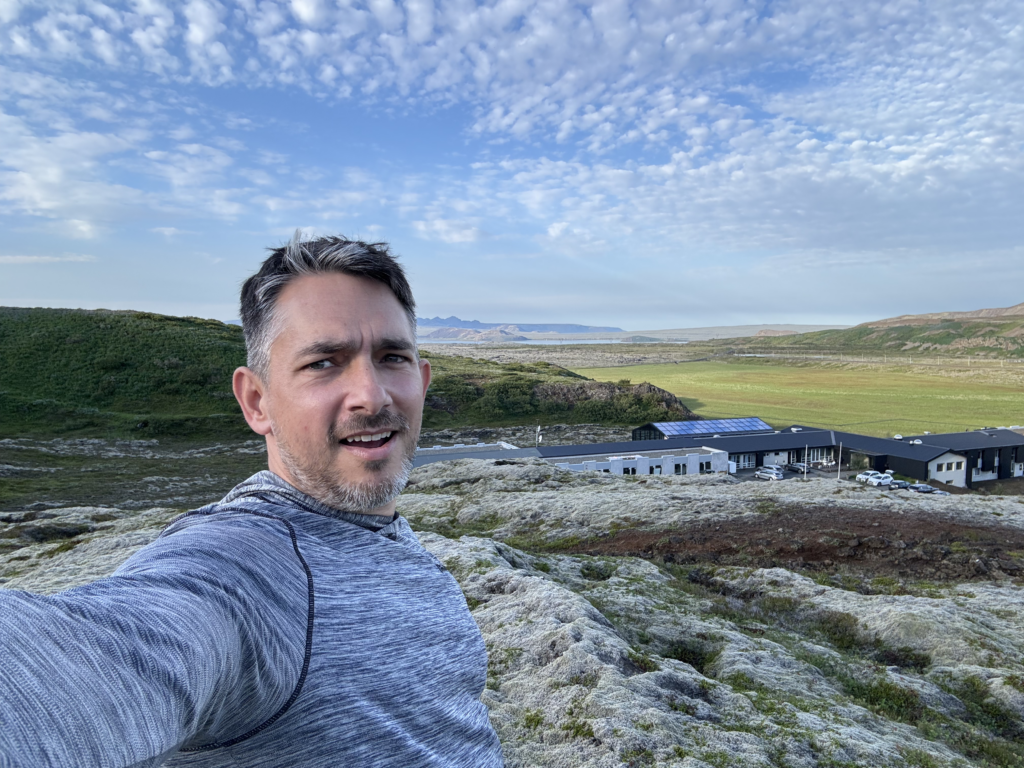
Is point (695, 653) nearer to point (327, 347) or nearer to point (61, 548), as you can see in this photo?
point (327, 347)

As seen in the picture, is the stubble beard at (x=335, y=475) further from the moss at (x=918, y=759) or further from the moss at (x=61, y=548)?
the moss at (x=61, y=548)

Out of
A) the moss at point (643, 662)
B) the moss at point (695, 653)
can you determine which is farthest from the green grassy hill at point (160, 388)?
the moss at point (643, 662)

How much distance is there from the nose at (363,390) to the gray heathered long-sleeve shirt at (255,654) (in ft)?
1.68

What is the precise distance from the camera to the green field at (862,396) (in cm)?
9325

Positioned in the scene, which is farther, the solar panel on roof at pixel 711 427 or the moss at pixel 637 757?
the solar panel on roof at pixel 711 427

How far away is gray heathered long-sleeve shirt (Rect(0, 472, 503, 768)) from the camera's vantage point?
1357 mm

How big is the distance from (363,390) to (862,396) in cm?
14290

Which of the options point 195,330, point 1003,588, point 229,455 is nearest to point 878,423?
point 1003,588

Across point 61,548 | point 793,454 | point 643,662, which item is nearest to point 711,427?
point 793,454

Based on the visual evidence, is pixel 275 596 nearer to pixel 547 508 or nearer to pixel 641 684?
pixel 641 684

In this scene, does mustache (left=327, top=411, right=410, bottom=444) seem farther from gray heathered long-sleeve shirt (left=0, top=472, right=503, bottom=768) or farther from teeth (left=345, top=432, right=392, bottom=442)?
gray heathered long-sleeve shirt (left=0, top=472, right=503, bottom=768)

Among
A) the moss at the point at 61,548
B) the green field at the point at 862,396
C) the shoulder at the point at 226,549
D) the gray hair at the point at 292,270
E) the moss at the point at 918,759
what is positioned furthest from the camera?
the green field at the point at 862,396

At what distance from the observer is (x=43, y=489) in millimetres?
39281

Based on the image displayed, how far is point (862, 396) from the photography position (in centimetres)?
12275
